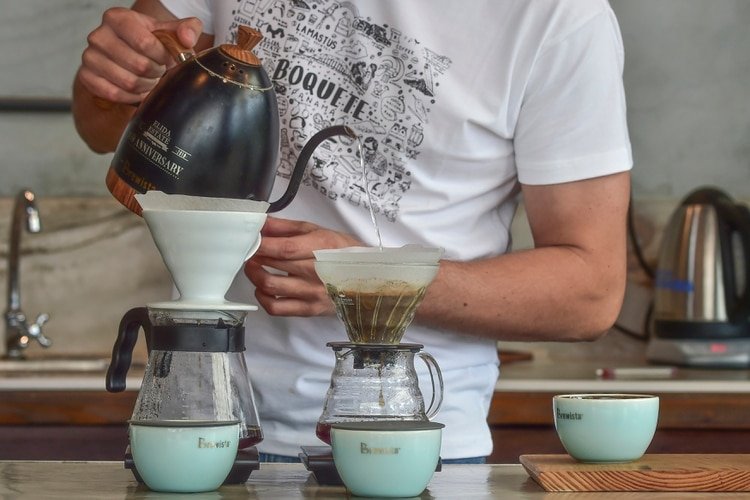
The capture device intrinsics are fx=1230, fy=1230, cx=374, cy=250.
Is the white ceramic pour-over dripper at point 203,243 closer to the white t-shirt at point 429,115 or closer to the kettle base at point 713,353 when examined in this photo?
the white t-shirt at point 429,115

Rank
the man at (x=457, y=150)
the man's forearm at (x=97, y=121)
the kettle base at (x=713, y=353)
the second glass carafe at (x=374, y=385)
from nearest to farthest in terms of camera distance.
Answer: the second glass carafe at (x=374, y=385) → the man at (x=457, y=150) → the man's forearm at (x=97, y=121) → the kettle base at (x=713, y=353)

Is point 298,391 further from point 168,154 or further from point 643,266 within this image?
point 643,266

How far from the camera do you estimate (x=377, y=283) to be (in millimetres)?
1049

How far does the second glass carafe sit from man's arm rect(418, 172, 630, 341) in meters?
0.29

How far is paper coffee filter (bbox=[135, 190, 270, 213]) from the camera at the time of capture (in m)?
1.04

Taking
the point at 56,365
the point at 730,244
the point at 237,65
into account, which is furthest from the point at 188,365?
the point at 730,244

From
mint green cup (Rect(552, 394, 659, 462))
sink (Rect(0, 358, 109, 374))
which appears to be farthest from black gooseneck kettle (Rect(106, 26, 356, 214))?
sink (Rect(0, 358, 109, 374))

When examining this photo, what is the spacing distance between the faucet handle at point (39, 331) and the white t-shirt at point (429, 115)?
122 centimetres

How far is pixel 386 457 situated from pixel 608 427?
22cm

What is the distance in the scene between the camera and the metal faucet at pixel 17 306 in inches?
99.4

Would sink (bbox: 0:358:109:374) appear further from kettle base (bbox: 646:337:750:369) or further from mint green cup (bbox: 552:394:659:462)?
mint green cup (bbox: 552:394:659:462)

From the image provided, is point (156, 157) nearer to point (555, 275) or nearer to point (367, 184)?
point (367, 184)

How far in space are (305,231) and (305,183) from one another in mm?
198

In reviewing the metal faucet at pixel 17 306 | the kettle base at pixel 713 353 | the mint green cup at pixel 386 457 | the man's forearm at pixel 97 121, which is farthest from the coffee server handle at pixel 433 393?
the metal faucet at pixel 17 306
